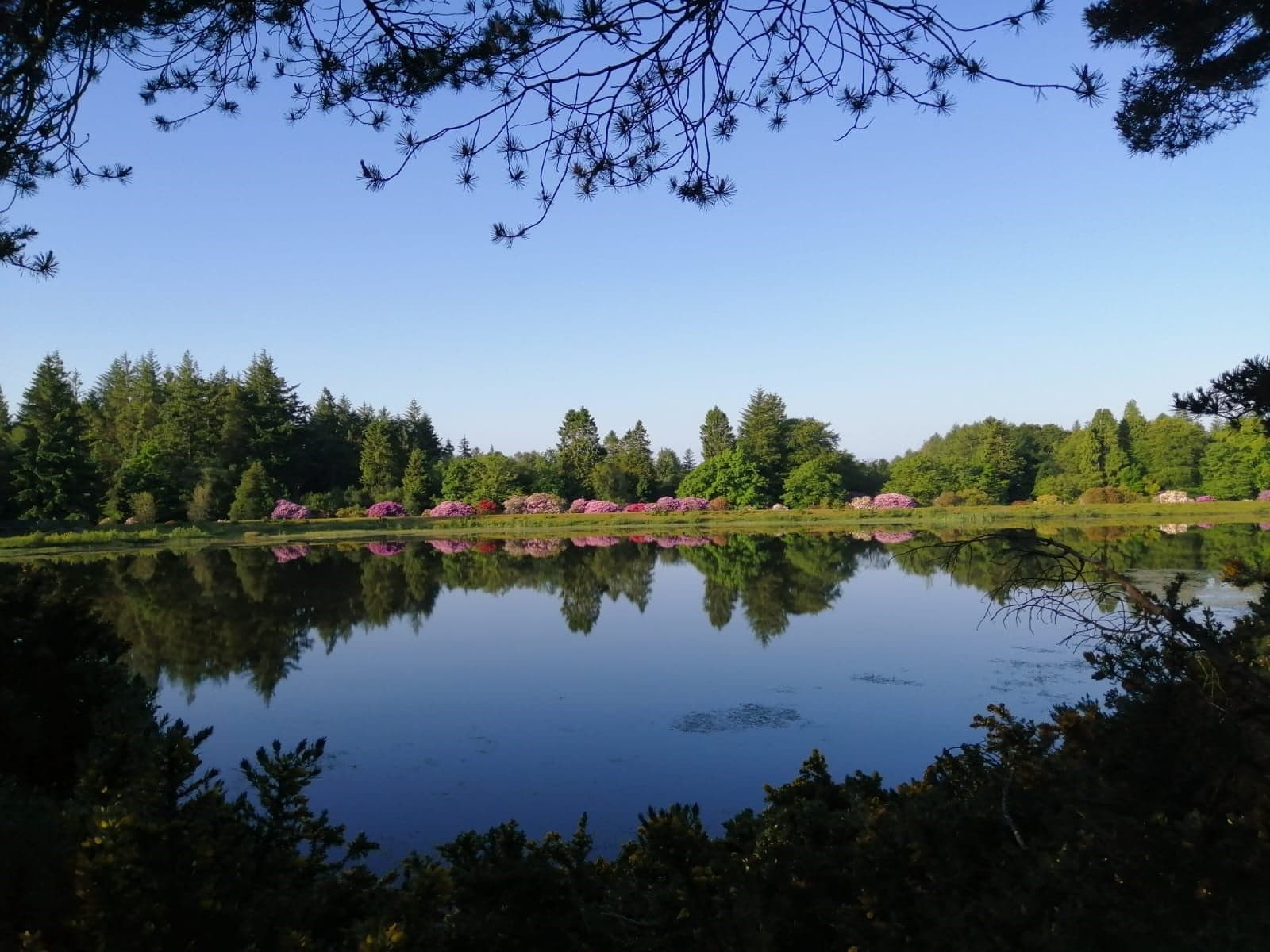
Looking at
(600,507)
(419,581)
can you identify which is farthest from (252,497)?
(419,581)

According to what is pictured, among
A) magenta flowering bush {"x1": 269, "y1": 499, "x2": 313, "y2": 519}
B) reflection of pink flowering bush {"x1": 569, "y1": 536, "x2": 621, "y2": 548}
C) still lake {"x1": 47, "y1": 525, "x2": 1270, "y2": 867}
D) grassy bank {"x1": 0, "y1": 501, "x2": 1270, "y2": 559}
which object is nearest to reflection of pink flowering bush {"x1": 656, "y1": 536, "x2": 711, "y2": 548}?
reflection of pink flowering bush {"x1": 569, "y1": 536, "x2": 621, "y2": 548}

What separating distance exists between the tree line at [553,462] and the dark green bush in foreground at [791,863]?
34.7 m

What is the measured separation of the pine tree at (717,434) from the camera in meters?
47.9

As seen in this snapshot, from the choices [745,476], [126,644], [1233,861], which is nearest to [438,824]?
[126,644]

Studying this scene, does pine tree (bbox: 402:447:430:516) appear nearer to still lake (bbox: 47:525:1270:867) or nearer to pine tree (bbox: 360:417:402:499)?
pine tree (bbox: 360:417:402:499)

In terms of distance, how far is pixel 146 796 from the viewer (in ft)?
7.15

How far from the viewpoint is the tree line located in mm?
Answer: 35875

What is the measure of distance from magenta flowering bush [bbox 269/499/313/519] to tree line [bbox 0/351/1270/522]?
0.58m

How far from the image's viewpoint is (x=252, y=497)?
35.4 m

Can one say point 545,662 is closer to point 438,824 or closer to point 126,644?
point 438,824

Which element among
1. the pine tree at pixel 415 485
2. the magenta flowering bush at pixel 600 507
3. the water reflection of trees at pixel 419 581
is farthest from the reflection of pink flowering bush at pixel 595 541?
the pine tree at pixel 415 485

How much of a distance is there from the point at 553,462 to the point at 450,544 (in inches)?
819

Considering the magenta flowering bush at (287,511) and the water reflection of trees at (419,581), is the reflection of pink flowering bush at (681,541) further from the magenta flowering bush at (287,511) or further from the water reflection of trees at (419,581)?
the magenta flowering bush at (287,511)

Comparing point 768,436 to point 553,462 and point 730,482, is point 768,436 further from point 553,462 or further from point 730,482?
point 553,462
